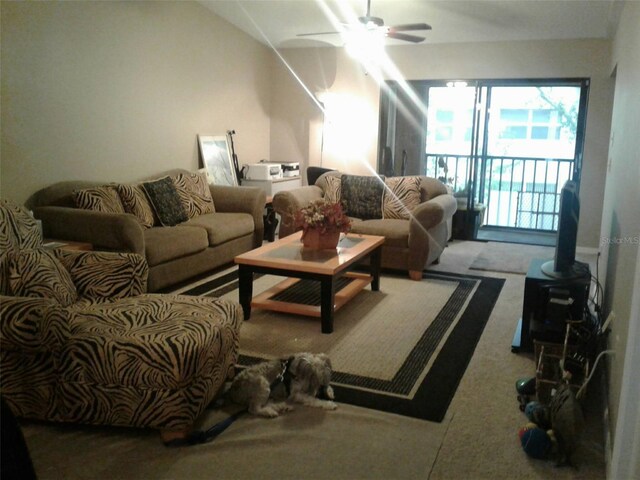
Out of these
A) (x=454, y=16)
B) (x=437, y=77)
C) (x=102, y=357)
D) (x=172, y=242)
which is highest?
(x=454, y=16)

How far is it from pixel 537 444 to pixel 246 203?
3.67 meters

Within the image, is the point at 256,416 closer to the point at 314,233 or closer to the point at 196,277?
the point at 314,233

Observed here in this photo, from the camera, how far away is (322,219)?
142 inches

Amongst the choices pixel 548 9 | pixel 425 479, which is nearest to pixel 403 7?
pixel 548 9

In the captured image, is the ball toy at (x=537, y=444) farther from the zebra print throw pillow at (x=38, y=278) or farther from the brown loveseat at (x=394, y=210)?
the brown loveseat at (x=394, y=210)

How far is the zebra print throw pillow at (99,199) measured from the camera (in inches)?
152

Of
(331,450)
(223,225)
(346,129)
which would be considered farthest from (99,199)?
(346,129)

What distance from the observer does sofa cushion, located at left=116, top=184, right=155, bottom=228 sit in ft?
13.8

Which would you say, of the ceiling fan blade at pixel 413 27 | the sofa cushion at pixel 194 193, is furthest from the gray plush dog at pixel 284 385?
the ceiling fan blade at pixel 413 27

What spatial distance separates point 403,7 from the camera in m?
5.27

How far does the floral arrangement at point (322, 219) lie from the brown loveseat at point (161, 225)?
1019mm

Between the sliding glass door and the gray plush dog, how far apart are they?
4.42 m

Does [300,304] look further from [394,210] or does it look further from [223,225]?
[394,210]

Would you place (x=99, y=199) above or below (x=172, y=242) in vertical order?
above
